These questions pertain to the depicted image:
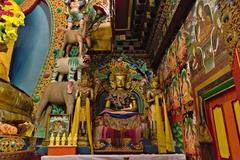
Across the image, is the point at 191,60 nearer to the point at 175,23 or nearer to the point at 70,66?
the point at 175,23

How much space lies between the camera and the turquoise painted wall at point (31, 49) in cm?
554

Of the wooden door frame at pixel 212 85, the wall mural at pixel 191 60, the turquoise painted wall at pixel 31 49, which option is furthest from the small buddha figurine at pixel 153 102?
the turquoise painted wall at pixel 31 49

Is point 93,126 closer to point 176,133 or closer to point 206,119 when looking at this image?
point 176,133

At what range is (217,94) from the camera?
197 centimetres

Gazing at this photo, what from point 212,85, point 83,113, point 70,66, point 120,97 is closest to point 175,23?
point 212,85

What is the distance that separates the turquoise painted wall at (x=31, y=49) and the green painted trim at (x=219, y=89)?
14.3ft

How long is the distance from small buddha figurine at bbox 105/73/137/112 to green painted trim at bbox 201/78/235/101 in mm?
2431

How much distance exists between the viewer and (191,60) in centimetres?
266

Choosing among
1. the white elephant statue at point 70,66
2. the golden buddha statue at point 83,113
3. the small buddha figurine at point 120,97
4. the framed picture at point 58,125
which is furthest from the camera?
the white elephant statue at point 70,66

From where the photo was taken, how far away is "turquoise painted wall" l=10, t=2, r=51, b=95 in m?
5.54

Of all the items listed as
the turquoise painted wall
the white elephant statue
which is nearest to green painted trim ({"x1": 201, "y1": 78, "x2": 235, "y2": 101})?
the white elephant statue

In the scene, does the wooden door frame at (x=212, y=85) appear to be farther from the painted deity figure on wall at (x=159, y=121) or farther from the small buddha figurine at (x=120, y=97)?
the small buddha figurine at (x=120, y=97)

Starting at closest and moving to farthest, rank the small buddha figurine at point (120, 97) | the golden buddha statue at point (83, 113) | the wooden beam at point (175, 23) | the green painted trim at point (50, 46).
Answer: the wooden beam at point (175, 23) → the golden buddha statue at point (83, 113) → the small buddha figurine at point (120, 97) → the green painted trim at point (50, 46)

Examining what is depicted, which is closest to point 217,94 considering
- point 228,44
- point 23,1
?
point 228,44
